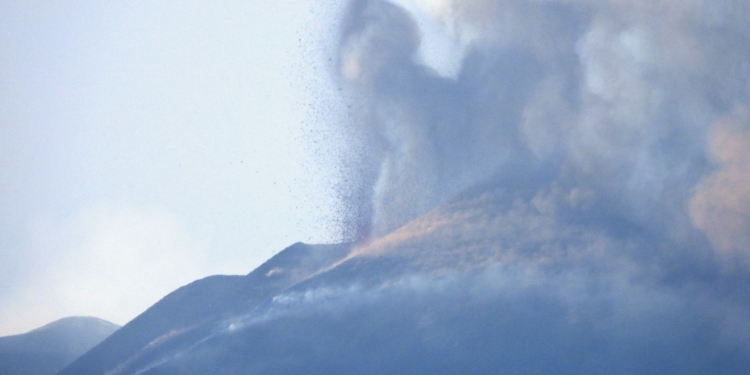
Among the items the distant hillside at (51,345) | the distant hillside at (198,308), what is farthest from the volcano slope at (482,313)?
the distant hillside at (51,345)

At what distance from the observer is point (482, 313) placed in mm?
61156

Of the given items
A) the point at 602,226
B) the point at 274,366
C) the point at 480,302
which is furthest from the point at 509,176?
the point at 274,366

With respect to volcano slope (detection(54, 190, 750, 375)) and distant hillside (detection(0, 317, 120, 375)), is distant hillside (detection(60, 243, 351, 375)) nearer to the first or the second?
volcano slope (detection(54, 190, 750, 375))

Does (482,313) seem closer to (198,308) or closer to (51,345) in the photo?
(198,308)

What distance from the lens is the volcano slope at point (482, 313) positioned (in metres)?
58.1

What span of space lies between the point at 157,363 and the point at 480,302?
21.7m

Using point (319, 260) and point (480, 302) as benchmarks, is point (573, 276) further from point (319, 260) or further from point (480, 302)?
point (319, 260)

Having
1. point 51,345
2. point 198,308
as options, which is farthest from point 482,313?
point 51,345

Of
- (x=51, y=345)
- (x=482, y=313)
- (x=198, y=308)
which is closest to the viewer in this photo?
(x=482, y=313)

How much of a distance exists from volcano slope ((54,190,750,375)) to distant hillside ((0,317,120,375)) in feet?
80.2

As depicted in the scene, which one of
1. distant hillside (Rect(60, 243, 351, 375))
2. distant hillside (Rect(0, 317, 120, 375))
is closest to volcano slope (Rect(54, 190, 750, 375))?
distant hillside (Rect(60, 243, 351, 375))

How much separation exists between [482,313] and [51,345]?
57.5 metres

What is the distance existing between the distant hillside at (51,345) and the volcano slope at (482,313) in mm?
24433

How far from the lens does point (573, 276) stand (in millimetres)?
63094
